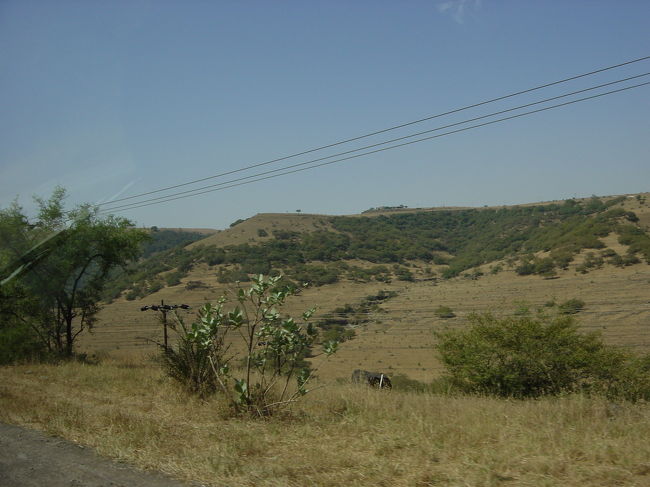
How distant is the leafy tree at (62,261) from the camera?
62.3 ft

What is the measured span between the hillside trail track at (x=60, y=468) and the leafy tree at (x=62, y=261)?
1406 centimetres

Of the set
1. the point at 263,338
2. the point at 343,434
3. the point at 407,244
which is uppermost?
the point at 407,244

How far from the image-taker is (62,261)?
19.3m

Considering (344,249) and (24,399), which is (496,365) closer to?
(24,399)

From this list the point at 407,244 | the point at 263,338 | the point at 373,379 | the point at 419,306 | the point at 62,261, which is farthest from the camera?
the point at 407,244

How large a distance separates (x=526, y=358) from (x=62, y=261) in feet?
54.3

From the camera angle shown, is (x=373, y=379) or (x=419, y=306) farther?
(x=419, y=306)

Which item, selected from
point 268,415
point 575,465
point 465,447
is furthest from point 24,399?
point 575,465

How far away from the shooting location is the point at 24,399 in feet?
29.0

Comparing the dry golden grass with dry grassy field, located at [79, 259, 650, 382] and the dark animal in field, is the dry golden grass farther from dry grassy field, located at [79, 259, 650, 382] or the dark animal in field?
dry grassy field, located at [79, 259, 650, 382]

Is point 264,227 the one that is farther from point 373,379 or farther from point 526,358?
point 373,379

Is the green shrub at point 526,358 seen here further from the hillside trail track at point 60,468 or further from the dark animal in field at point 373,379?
the hillside trail track at point 60,468

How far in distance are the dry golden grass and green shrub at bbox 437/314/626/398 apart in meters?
7.55

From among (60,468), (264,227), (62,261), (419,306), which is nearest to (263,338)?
(60,468)
